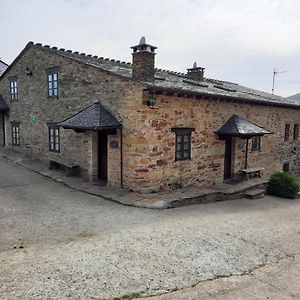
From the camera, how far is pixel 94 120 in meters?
11.1

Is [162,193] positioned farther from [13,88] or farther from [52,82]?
[13,88]

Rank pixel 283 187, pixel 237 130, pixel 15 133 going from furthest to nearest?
pixel 15 133 → pixel 283 187 → pixel 237 130

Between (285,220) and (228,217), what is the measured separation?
2.00 m

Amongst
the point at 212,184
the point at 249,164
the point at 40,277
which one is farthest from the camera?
the point at 249,164

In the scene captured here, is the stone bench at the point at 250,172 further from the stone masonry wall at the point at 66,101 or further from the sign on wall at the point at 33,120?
the sign on wall at the point at 33,120

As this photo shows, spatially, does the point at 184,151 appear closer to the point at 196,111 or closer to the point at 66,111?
the point at 196,111

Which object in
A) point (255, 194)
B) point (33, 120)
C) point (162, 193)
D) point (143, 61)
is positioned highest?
point (143, 61)

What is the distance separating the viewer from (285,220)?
1009 cm

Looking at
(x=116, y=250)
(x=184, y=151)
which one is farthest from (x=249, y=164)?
(x=116, y=250)

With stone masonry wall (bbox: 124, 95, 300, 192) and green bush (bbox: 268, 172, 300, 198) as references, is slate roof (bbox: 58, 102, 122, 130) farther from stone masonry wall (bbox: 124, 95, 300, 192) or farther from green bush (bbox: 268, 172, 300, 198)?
green bush (bbox: 268, 172, 300, 198)

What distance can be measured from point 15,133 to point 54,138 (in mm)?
5060

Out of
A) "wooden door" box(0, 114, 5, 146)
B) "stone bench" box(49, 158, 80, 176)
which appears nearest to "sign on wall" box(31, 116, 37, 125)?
"stone bench" box(49, 158, 80, 176)

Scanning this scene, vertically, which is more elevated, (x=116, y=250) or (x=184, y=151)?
(x=184, y=151)

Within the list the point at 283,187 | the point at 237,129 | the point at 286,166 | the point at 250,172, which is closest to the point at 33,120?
the point at 237,129
